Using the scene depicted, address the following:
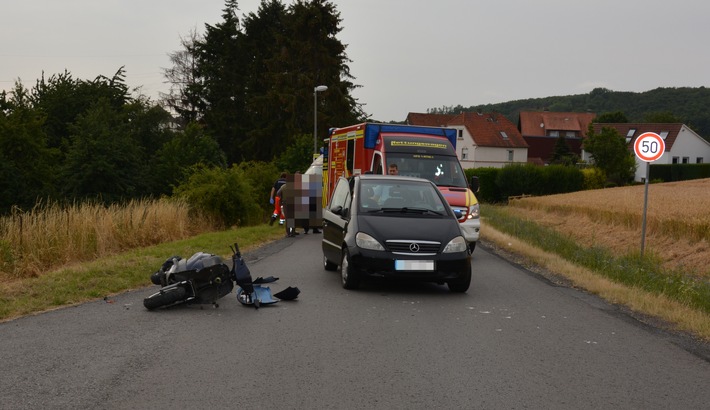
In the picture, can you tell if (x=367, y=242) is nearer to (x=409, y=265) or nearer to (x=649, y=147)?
(x=409, y=265)

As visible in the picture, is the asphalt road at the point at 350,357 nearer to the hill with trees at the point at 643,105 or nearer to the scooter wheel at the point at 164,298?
the scooter wheel at the point at 164,298

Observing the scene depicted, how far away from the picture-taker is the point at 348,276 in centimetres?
1038

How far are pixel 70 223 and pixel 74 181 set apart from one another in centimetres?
2198

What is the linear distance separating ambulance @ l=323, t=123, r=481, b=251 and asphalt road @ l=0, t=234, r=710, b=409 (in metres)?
5.94

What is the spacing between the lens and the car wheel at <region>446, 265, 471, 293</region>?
10.2m

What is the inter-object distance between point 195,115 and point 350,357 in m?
60.1

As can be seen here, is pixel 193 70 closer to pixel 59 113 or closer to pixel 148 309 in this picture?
pixel 59 113

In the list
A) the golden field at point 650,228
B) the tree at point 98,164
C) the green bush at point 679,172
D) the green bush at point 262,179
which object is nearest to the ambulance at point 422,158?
the golden field at point 650,228

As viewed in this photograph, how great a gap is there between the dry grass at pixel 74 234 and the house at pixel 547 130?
9111 centimetres

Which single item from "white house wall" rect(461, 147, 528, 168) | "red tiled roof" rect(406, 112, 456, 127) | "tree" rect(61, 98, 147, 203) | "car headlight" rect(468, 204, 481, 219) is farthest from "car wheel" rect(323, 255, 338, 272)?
"red tiled roof" rect(406, 112, 456, 127)

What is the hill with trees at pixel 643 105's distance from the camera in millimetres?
127438

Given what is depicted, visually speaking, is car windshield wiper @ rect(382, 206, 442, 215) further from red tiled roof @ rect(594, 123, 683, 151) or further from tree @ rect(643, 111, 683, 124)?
tree @ rect(643, 111, 683, 124)

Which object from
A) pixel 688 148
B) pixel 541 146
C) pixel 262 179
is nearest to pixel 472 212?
pixel 262 179

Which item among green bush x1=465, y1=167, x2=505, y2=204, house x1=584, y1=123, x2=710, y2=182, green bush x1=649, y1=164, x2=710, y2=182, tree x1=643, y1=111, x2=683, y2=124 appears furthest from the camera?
tree x1=643, y1=111, x2=683, y2=124
